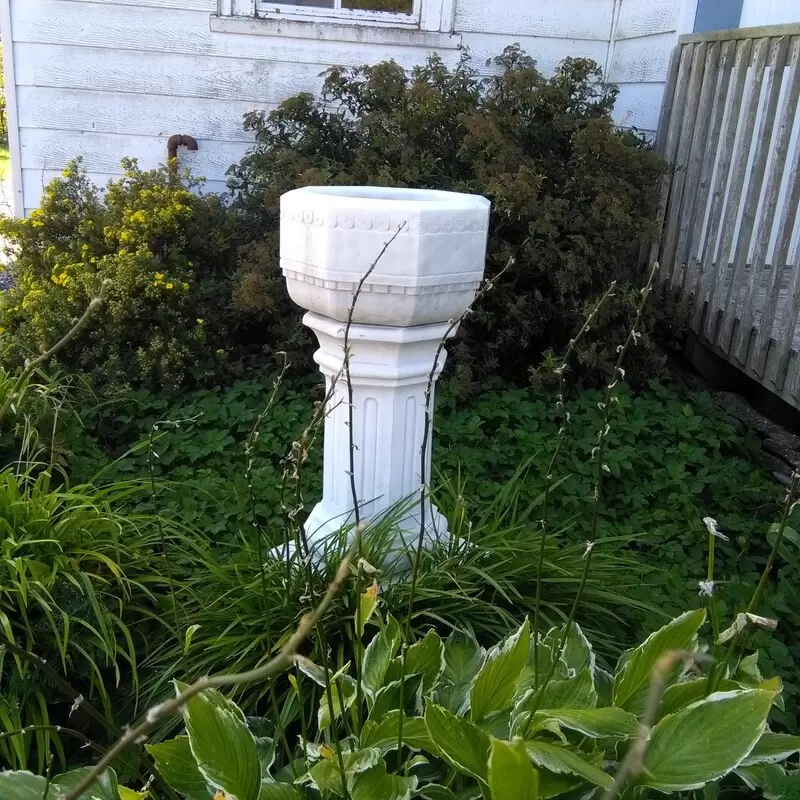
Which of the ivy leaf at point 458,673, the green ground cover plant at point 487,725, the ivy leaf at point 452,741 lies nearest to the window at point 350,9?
the green ground cover plant at point 487,725

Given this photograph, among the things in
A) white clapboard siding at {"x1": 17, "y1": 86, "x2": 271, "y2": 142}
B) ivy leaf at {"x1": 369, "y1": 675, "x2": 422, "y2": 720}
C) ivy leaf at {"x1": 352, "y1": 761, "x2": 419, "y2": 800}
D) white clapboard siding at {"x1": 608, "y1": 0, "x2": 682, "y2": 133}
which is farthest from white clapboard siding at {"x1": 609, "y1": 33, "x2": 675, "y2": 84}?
ivy leaf at {"x1": 352, "y1": 761, "x2": 419, "y2": 800}

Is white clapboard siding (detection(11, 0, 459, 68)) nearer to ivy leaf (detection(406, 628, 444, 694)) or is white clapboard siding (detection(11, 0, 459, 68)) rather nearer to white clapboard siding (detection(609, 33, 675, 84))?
white clapboard siding (detection(609, 33, 675, 84))

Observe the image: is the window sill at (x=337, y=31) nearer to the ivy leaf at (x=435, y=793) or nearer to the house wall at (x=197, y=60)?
the house wall at (x=197, y=60)

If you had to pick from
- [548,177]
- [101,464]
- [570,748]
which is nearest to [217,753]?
[570,748]

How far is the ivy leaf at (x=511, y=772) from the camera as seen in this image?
1116 mm

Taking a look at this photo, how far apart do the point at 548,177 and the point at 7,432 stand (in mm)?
2657

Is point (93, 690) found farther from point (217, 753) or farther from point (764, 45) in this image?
point (764, 45)

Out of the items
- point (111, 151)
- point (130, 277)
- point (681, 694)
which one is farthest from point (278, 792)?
point (111, 151)

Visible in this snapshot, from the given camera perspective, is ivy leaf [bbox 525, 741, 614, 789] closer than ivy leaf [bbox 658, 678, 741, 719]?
Yes

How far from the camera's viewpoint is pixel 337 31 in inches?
184

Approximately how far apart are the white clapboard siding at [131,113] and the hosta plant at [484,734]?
151 inches

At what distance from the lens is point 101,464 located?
3154mm

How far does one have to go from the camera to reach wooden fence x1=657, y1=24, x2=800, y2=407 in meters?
3.49

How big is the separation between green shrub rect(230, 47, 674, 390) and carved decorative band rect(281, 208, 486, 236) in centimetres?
166
